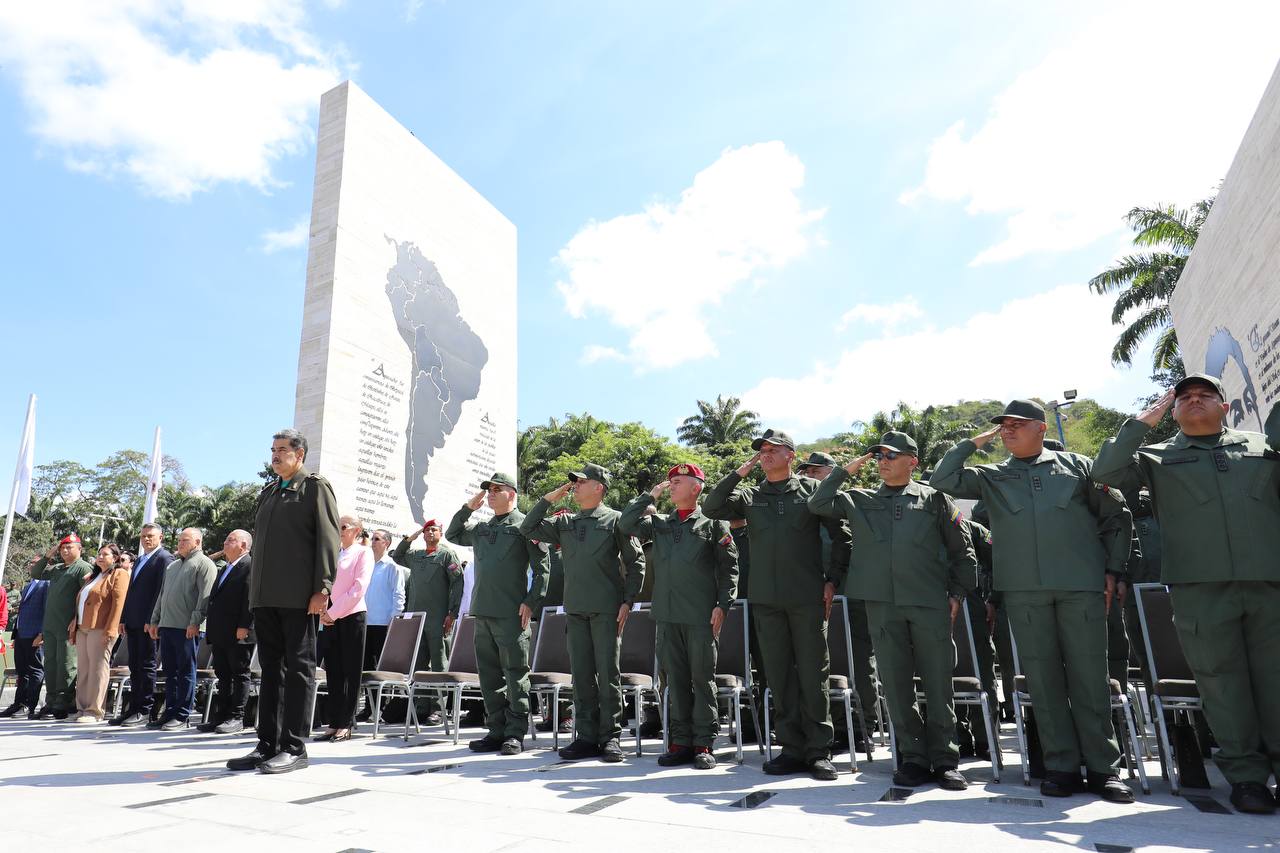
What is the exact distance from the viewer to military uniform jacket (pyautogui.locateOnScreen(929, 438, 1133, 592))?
11.0 ft

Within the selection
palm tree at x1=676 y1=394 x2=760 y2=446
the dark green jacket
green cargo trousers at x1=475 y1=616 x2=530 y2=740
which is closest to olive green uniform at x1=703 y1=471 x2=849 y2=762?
green cargo trousers at x1=475 y1=616 x2=530 y2=740

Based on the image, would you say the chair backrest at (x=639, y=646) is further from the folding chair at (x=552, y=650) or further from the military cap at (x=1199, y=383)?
the military cap at (x=1199, y=383)

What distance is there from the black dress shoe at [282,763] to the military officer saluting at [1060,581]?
11.8ft

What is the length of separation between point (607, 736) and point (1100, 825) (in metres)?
2.62

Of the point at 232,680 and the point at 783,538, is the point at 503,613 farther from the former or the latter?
the point at 232,680

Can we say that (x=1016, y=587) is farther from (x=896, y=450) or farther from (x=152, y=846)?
(x=152, y=846)

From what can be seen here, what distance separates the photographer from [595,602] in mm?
4629

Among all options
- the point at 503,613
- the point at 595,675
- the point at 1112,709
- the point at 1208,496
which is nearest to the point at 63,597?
the point at 503,613

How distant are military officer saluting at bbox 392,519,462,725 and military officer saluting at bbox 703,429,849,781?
3.19m

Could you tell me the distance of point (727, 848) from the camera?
93.0 inches

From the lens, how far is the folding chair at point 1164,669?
11.0ft

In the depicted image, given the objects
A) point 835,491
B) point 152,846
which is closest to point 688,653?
point 835,491

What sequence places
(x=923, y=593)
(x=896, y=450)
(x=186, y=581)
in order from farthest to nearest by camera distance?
(x=186, y=581)
(x=896, y=450)
(x=923, y=593)

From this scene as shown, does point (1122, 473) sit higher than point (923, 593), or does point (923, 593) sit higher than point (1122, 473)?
point (1122, 473)
